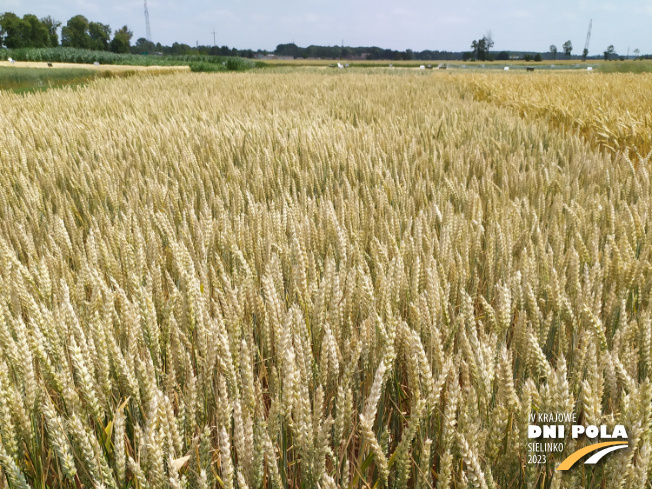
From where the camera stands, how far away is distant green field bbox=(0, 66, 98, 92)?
1569 centimetres

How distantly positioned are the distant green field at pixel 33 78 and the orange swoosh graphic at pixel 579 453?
18.1m

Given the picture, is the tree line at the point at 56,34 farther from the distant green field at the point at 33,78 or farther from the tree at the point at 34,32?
the distant green field at the point at 33,78

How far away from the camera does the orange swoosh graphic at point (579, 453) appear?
64 cm

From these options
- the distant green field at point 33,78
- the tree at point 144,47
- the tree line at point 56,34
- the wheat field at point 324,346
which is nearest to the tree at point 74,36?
the tree line at point 56,34

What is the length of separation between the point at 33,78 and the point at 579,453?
20.3 metres

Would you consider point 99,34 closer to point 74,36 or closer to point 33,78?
point 74,36

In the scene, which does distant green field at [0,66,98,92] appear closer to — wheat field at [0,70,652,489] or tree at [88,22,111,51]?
wheat field at [0,70,652,489]

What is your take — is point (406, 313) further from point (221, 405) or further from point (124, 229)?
point (124, 229)

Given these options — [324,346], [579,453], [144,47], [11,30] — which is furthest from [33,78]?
[144,47]

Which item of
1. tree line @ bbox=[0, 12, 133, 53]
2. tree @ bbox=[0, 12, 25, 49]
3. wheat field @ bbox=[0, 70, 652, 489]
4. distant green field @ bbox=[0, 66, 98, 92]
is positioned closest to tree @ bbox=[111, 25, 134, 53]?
tree line @ bbox=[0, 12, 133, 53]

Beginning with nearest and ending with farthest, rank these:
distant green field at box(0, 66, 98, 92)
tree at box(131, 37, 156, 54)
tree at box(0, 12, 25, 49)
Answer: distant green field at box(0, 66, 98, 92)
tree at box(0, 12, 25, 49)
tree at box(131, 37, 156, 54)

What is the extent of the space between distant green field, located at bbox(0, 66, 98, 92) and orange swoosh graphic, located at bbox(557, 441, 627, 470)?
59.5 ft

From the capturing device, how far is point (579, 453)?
649 millimetres

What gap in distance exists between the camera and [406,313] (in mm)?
1102
